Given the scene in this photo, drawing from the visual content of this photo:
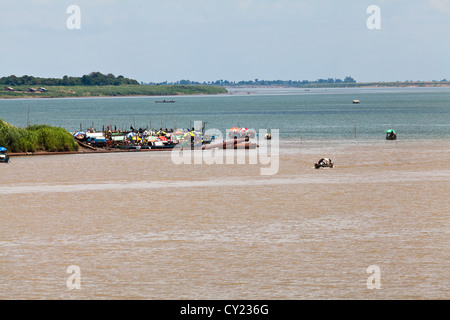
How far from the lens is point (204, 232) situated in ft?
111

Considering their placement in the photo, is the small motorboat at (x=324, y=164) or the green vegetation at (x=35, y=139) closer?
the small motorboat at (x=324, y=164)

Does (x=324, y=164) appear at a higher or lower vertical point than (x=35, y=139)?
lower

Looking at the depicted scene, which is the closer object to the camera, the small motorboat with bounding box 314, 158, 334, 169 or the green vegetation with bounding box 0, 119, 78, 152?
the small motorboat with bounding box 314, 158, 334, 169

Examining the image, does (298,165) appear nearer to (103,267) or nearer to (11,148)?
(11,148)

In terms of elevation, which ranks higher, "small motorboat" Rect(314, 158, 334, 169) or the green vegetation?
the green vegetation

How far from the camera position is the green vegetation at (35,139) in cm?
7750

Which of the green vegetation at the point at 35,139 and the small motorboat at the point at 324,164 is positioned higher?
the green vegetation at the point at 35,139

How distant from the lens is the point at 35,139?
264ft

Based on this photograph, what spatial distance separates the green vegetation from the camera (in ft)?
254

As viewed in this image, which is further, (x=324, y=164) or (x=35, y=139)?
(x=35, y=139)
